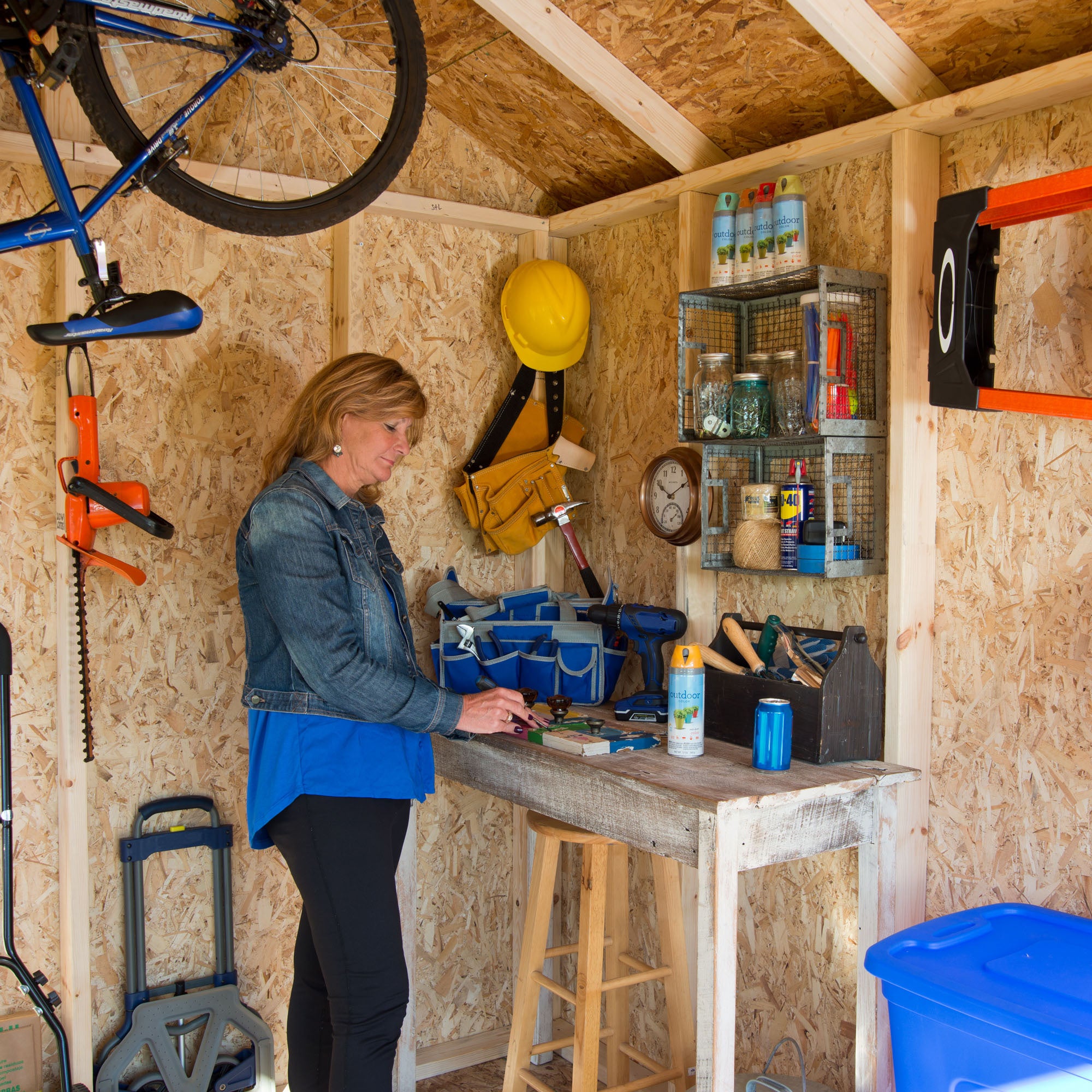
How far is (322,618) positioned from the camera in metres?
2.04

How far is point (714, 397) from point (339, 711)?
43.2 inches

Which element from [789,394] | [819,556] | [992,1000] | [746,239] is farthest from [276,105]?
[992,1000]

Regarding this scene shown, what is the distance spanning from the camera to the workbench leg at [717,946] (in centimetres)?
191

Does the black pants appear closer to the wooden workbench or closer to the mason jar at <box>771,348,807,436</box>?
the wooden workbench

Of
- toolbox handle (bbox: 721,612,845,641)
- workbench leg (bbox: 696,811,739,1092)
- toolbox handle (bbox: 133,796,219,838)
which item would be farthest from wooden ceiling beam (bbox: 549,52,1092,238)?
toolbox handle (bbox: 133,796,219,838)

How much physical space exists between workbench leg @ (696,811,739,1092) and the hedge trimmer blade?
1.44 m

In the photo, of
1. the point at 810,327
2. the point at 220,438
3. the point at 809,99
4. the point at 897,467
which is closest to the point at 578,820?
the point at 897,467

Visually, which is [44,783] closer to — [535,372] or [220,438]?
[220,438]

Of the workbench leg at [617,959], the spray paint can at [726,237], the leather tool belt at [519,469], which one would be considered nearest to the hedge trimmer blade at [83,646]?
the leather tool belt at [519,469]

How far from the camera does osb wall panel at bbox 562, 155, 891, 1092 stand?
2410 millimetres

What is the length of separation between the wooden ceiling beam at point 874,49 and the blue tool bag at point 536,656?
1.34m

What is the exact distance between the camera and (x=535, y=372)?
125 inches

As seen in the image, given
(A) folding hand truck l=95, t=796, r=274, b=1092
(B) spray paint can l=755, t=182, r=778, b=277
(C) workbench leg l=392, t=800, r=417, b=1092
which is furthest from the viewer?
(C) workbench leg l=392, t=800, r=417, b=1092

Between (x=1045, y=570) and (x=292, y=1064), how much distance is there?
5.87 ft
